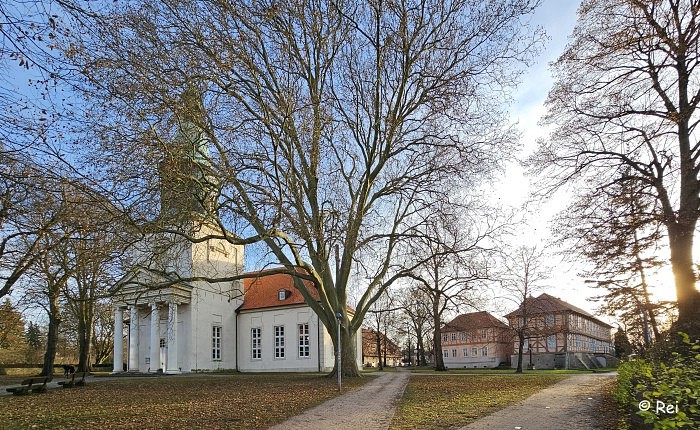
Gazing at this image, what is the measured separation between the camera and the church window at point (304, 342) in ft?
118

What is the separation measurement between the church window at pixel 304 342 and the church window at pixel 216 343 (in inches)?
264

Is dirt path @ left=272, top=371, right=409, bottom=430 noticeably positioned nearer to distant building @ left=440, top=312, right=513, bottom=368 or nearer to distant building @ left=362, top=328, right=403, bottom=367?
distant building @ left=362, top=328, right=403, bottom=367

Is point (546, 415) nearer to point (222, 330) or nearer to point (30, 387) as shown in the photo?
point (30, 387)

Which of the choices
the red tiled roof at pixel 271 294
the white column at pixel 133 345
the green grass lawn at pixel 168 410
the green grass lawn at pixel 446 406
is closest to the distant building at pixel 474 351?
the red tiled roof at pixel 271 294

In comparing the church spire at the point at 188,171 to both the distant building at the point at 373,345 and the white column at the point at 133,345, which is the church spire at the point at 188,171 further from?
the distant building at the point at 373,345

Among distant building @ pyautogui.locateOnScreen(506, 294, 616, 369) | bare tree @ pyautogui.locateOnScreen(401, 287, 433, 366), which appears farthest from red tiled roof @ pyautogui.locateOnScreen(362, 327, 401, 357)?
distant building @ pyautogui.locateOnScreen(506, 294, 616, 369)

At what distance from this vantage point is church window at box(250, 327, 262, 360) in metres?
38.4

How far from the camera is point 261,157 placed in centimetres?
1608

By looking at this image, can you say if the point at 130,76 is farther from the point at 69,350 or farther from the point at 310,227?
the point at 69,350

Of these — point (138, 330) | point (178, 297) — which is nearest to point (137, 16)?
point (178, 297)

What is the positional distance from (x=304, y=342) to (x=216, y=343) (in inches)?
283

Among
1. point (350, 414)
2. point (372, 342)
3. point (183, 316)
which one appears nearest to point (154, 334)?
point (183, 316)

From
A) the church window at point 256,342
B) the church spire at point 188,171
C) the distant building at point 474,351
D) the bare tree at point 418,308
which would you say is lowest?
the distant building at point 474,351

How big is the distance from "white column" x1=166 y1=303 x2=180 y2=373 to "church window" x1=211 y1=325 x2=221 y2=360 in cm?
327
